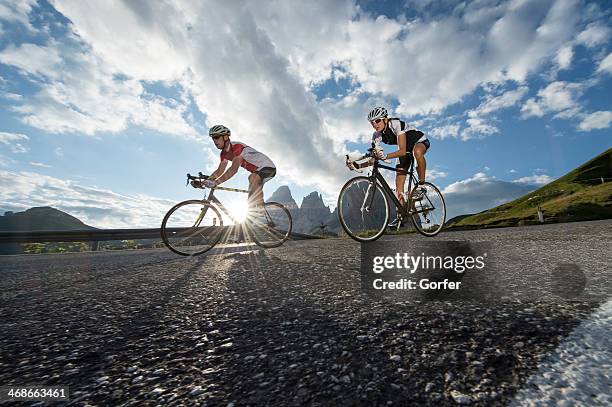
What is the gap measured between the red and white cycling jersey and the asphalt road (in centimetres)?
558

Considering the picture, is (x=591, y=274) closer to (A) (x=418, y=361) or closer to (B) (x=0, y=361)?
(A) (x=418, y=361)

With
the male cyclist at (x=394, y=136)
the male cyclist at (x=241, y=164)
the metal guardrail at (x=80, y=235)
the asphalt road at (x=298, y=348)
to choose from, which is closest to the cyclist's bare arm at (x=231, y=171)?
the male cyclist at (x=241, y=164)

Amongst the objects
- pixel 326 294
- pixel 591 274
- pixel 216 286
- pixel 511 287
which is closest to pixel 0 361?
pixel 216 286

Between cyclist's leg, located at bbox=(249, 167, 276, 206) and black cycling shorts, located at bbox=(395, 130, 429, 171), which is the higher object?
black cycling shorts, located at bbox=(395, 130, 429, 171)

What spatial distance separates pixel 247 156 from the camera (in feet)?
26.2

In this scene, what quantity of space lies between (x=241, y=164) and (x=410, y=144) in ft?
13.9

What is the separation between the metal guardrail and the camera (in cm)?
1217

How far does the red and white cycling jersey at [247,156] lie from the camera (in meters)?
7.60

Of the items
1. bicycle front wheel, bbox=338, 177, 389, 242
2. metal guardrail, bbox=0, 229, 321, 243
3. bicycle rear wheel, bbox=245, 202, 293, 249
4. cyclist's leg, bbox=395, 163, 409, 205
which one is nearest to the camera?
bicycle front wheel, bbox=338, 177, 389, 242

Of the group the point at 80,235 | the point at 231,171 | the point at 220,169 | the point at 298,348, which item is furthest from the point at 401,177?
the point at 80,235

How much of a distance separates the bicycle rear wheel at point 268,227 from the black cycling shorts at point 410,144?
347 centimetres

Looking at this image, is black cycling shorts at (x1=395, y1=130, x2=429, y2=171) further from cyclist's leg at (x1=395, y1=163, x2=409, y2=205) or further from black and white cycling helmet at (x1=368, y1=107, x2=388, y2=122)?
black and white cycling helmet at (x1=368, y1=107, x2=388, y2=122)

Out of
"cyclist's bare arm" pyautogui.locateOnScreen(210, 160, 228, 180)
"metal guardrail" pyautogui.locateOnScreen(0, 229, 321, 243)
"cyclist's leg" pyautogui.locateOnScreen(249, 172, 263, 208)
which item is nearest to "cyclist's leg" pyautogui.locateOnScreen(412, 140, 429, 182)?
"cyclist's leg" pyautogui.locateOnScreen(249, 172, 263, 208)

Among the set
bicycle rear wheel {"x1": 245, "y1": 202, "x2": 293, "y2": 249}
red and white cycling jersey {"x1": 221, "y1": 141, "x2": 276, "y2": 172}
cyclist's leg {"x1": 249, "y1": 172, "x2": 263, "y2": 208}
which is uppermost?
red and white cycling jersey {"x1": 221, "y1": 141, "x2": 276, "y2": 172}
